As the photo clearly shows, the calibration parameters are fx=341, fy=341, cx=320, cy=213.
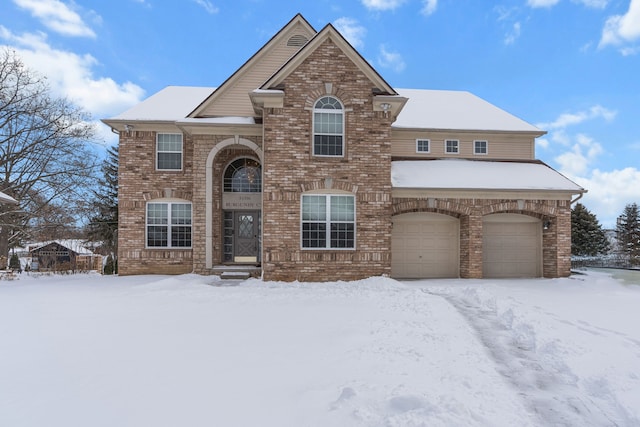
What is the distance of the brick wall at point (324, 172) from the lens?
1228cm

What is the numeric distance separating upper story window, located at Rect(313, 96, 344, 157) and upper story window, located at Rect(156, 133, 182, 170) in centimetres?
655

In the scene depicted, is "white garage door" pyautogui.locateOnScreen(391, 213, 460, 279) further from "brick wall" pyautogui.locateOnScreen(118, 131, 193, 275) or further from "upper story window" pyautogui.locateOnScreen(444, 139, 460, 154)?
"brick wall" pyautogui.locateOnScreen(118, 131, 193, 275)

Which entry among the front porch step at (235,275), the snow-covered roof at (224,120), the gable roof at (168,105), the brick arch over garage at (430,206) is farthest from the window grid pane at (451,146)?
the gable roof at (168,105)

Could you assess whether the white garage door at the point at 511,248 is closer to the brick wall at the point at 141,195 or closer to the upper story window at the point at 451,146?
the upper story window at the point at 451,146

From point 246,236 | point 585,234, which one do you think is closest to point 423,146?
point 246,236

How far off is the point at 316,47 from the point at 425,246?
29.4 feet

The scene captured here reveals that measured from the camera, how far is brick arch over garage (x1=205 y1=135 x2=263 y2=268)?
45.1 feet

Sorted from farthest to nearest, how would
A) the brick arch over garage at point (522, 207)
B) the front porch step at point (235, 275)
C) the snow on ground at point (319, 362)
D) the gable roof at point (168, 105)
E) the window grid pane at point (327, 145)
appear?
the gable roof at point (168, 105) < the brick arch over garage at point (522, 207) < the front porch step at point (235, 275) < the window grid pane at point (327, 145) < the snow on ground at point (319, 362)

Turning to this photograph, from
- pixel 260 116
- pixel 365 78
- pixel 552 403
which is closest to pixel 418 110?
pixel 365 78

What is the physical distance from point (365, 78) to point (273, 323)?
9.55 metres

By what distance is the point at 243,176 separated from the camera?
15.1m

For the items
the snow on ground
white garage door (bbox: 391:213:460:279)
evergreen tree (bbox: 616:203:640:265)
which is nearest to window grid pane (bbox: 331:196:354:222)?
white garage door (bbox: 391:213:460:279)

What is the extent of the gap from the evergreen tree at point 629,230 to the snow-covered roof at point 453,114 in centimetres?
2848

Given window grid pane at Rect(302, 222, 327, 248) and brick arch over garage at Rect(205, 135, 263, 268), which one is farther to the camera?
brick arch over garage at Rect(205, 135, 263, 268)
